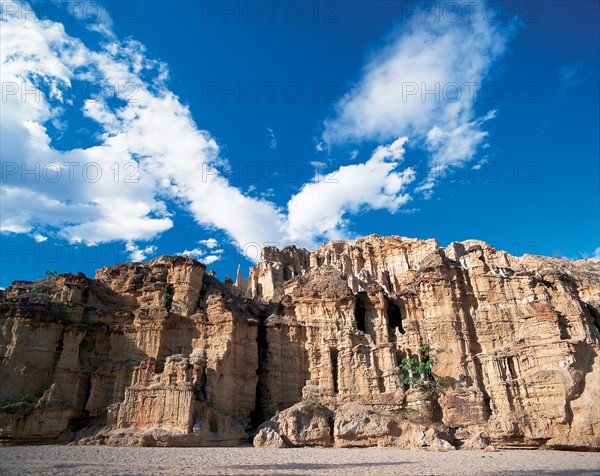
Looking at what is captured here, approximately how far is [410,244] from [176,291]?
3924 cm

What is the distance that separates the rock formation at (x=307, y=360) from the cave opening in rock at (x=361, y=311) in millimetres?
115

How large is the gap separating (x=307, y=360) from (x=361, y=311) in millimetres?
8461

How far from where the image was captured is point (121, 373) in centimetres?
3434

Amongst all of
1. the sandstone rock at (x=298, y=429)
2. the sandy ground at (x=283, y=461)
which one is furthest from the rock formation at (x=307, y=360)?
the sandy ground at (x=283, y=461)

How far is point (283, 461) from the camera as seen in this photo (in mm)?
23328

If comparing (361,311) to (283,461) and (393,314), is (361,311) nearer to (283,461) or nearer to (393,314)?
(393,314)

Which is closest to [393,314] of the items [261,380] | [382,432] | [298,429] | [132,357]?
[261,380]

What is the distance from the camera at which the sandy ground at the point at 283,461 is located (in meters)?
19.0

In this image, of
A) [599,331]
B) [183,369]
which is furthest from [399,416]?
[599,331]

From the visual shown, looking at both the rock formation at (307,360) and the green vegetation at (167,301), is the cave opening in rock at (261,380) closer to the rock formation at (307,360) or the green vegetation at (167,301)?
the rock formation at (307,360)

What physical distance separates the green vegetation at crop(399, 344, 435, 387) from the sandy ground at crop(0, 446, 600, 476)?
8.99 metres

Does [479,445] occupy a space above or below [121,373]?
below

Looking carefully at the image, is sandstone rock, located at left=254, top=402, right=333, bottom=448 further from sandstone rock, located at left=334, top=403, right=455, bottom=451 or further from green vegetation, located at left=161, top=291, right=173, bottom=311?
green vegetation, located at left=161, top=291, right=173, bottom=311

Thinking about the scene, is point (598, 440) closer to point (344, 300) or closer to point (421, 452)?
point (421, 452)
